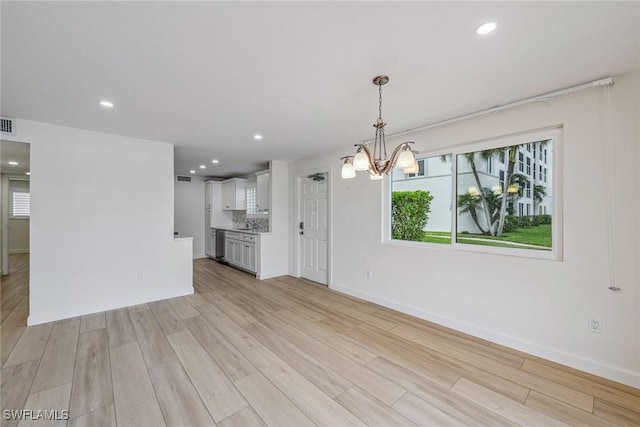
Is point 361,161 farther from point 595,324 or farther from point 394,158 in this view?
point 595,324

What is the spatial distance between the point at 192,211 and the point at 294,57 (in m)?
6.65

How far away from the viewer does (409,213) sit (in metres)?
3.58

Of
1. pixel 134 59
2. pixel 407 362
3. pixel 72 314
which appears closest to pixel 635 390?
pixel 407 362

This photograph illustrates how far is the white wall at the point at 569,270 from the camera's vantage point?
1991 millimetres

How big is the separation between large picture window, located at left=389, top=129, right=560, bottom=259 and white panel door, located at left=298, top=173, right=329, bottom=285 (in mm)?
1559

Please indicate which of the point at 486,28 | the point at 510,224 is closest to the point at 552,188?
the point at 510,224

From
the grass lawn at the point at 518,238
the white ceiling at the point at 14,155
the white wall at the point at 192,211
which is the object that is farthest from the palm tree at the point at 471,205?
the white wall at the point at 192,211

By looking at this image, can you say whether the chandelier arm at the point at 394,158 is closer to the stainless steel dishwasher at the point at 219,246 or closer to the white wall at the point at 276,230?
the white wall at the point at 276,230

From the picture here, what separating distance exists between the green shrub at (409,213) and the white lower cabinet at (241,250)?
291 cm

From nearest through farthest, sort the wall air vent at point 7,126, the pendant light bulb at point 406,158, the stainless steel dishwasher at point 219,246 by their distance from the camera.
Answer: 1. the pendant light bulb at point 406,158
2. the wall air vent at point 7,126
3. the stainless steel dishwasher at point 219,246

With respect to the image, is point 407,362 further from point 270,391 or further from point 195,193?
point 195,193

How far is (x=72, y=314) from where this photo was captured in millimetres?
3232

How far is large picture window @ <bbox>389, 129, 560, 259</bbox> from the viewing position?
245 cm

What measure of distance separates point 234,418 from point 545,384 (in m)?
2.37
